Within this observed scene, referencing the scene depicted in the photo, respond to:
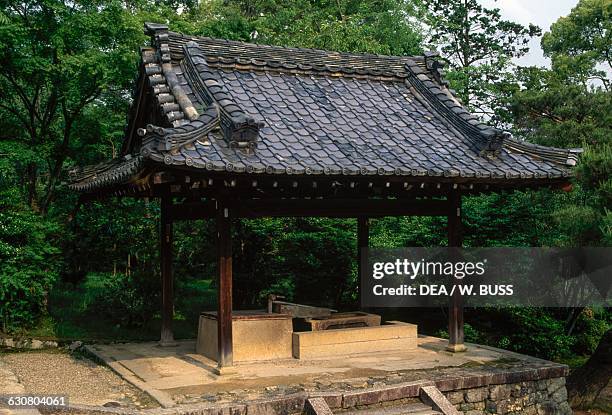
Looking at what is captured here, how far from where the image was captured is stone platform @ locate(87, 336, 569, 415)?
811 centimetres

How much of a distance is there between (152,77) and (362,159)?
3726 millimetres

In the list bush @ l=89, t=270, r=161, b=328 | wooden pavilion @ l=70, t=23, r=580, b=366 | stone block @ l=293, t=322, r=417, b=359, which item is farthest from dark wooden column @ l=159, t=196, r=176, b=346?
bush @ l=89, t=270, r=161, b=328

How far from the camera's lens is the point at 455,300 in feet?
36.0

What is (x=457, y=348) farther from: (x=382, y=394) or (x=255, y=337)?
(x=255, y=337)

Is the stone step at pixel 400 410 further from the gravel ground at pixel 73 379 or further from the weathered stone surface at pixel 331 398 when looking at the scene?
the gravel ground at pixel 73 379

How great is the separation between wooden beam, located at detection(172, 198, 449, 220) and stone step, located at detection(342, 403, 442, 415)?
10.5 feet

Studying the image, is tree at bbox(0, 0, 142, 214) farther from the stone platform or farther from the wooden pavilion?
the stone platform

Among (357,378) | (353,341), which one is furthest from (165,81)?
(357,378)

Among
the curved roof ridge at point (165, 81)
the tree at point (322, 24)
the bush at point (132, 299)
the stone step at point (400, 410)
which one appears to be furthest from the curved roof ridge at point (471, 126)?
the bush at point (132, 299)

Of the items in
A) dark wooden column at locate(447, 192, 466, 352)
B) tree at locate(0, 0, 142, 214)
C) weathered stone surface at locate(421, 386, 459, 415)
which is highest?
tree at locate(0, 0, 142, 214)

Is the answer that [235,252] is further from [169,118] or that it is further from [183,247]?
[169,118]

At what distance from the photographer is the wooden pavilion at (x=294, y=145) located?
8.55 m

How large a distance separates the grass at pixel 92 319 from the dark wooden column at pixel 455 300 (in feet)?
20.1

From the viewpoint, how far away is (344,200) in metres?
10.5
